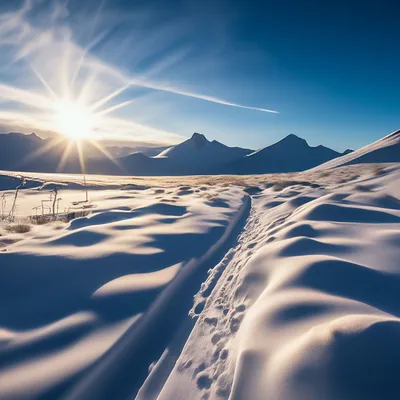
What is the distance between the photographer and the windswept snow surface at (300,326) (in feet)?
8.79

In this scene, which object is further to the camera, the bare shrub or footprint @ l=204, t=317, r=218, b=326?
the bare shrub

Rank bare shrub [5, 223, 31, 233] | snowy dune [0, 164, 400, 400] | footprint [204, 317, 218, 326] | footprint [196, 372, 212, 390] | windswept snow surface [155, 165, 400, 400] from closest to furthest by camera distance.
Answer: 1. windswept snow surface [155, 165, 400, 400]
2. snowy dune [0, 164, 400, 400]
3. footprint [196, 372, 212, 390]
4. footprint [204, 317, 218, 326]
5. bare shrub [5, 223, 31, 233]

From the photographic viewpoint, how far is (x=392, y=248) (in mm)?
5836

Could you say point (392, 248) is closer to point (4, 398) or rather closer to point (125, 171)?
point (4, 398)

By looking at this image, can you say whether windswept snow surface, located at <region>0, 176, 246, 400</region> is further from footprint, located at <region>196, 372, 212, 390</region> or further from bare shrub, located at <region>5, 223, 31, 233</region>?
footprint, located at <region>196, 372, 212, 390</region>

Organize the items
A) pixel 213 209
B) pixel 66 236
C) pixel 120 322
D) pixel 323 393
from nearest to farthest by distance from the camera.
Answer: pixel 323 393 → pixel 120 322 → pixel 66 236 → pixel 213 209

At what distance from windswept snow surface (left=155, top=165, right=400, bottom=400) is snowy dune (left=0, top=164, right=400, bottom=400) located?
16 millimetres

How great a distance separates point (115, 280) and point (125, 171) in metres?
182

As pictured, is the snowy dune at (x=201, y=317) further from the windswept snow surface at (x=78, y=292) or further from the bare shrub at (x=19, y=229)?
the bare shrub at (x=19, y=229)

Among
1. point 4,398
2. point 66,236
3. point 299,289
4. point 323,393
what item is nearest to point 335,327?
point 323,393

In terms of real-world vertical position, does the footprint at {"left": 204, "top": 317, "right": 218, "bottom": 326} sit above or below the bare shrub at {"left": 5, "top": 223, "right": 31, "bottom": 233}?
below

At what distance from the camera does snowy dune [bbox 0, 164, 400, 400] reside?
9.42 feet

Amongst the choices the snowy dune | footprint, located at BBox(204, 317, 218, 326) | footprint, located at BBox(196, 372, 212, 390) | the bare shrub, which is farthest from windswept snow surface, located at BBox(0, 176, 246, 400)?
footprint, located at BBox(196, 372, 212, 390)

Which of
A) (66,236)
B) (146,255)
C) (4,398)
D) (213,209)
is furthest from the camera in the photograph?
(213,209)
